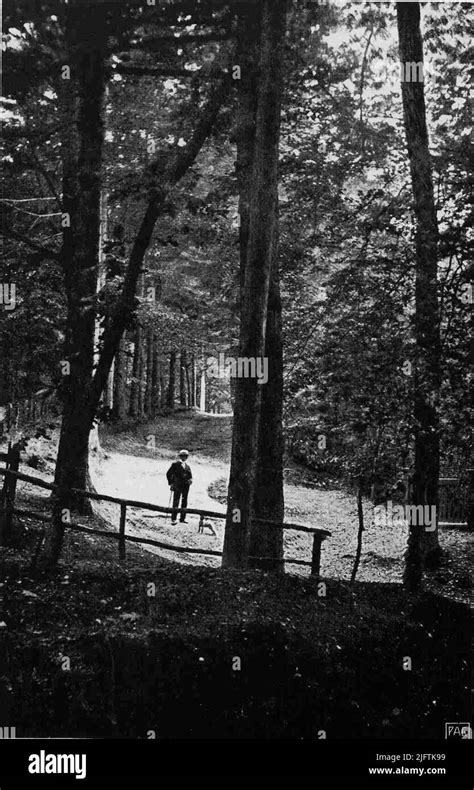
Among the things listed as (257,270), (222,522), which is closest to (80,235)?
(257,270)

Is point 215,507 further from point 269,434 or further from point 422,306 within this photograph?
point 422,306

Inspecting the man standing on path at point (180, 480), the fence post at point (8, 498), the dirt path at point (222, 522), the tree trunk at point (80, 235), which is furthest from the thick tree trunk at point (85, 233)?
the man standing on path at point (180, 480)

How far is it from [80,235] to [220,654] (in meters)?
5.26

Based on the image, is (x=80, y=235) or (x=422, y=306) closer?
(x=422, y=306)

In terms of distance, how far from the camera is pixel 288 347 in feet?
41.0

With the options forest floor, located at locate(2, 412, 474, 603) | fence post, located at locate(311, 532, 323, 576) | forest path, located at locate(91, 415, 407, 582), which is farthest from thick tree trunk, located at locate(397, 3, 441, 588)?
forest path, located at locate(91, 415, 407, 582)

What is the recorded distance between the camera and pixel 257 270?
8359 millimetres

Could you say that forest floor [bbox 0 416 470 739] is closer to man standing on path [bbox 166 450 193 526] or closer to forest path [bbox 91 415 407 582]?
forest path [bbox 91 415 407 582]

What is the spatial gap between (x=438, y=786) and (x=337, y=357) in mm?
5128

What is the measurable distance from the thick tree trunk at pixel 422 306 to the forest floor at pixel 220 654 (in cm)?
199

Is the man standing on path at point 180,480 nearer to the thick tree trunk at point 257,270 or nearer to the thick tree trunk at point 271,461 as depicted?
the thick tree trunk at point 271,461

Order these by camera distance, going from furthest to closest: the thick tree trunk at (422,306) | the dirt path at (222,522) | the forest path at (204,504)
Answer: the forest path at (204,504), the dirt path at (222,522), the thick tree trunk at (422,306)

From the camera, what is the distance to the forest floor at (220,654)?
514 cm

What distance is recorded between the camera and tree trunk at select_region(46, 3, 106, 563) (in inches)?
269
